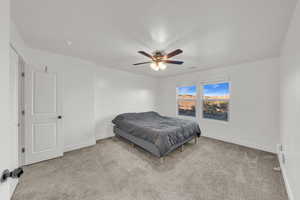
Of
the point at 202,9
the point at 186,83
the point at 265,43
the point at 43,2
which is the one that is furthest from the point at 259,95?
the point at 43,2

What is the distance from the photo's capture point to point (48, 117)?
2.51 meters

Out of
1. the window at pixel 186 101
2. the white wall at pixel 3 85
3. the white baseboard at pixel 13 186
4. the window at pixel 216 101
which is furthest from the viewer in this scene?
the window at pixel 186 101

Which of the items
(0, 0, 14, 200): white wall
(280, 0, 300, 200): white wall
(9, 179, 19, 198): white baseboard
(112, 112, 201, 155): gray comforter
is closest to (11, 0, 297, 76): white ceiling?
(280, 0, 300, 200): white wall

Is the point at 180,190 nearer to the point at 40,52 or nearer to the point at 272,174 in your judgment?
the point at 272,174

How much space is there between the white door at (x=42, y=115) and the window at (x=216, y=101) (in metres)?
4.34

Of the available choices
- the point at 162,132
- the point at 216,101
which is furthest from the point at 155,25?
the point at 216,101

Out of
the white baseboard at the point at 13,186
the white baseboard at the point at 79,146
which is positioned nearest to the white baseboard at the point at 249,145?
the white baseboard at the point at 79,146

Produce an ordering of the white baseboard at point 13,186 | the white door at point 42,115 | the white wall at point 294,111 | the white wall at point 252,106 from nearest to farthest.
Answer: the white wall at point 294,111 → the white baseboard at point 13,186 → the white door at point 42,115 → the white wall at point 252,106

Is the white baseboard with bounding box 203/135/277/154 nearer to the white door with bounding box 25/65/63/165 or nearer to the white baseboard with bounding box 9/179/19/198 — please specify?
the white door with bounding box 25/65/63/165

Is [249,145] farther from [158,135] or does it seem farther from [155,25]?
[155,25]

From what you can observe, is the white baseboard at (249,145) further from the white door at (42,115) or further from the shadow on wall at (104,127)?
the white door at (42,115)

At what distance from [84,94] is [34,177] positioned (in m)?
1.94

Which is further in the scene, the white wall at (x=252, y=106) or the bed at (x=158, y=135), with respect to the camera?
the white wall at (x=252, y=106)

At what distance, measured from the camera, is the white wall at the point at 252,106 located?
9.48 ft
